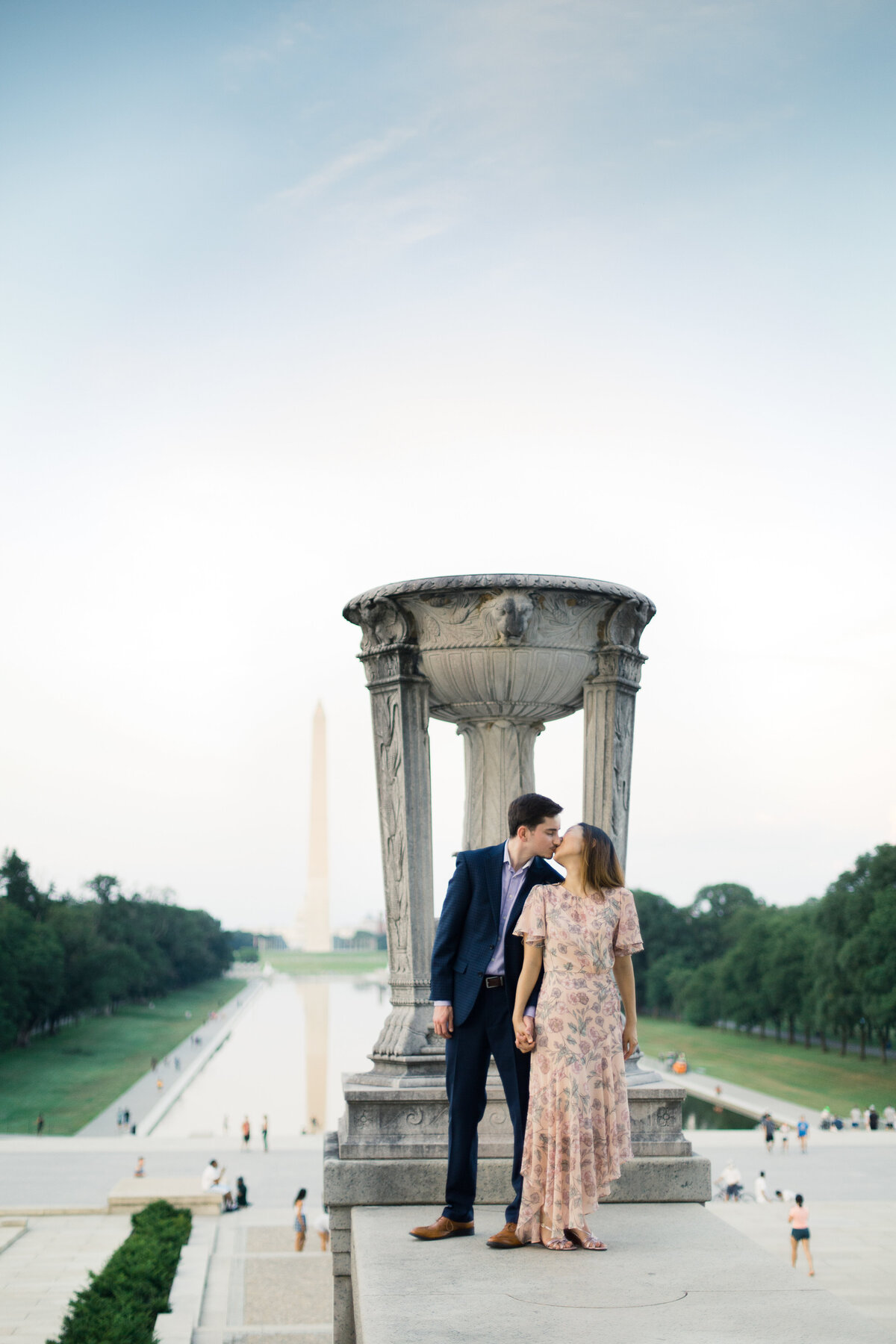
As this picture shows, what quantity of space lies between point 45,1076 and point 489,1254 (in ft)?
170

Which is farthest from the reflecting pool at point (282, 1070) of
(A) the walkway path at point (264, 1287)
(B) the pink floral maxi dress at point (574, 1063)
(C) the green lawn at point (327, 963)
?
(C) the green lawn at point (327, 963)

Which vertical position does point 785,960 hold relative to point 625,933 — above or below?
below

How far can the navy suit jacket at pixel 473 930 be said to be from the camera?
632 centimetres

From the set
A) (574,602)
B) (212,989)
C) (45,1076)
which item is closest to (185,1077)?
(45,1076)

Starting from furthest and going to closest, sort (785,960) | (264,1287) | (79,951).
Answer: (79,951) < (785,960) < (264,1287)

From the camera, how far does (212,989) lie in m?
118

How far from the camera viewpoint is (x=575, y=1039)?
5867 mm

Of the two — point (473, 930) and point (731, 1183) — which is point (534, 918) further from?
point (731, 1183)

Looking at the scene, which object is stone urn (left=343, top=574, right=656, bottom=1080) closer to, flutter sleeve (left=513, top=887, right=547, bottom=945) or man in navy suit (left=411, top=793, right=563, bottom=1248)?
man in navy suit (left=411, top=793, right=563, bottom=1248)

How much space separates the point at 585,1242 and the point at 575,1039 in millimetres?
933

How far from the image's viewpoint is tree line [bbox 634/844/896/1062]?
155ft

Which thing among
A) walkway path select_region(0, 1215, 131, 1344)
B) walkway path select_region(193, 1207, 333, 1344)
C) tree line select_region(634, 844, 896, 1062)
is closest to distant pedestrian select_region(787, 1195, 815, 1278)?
walkway path select_region(193, 1207, 333, 1344)

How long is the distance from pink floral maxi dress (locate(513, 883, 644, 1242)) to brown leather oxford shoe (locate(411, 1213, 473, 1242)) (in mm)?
444

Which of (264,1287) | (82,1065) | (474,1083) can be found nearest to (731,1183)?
(264,1287)
